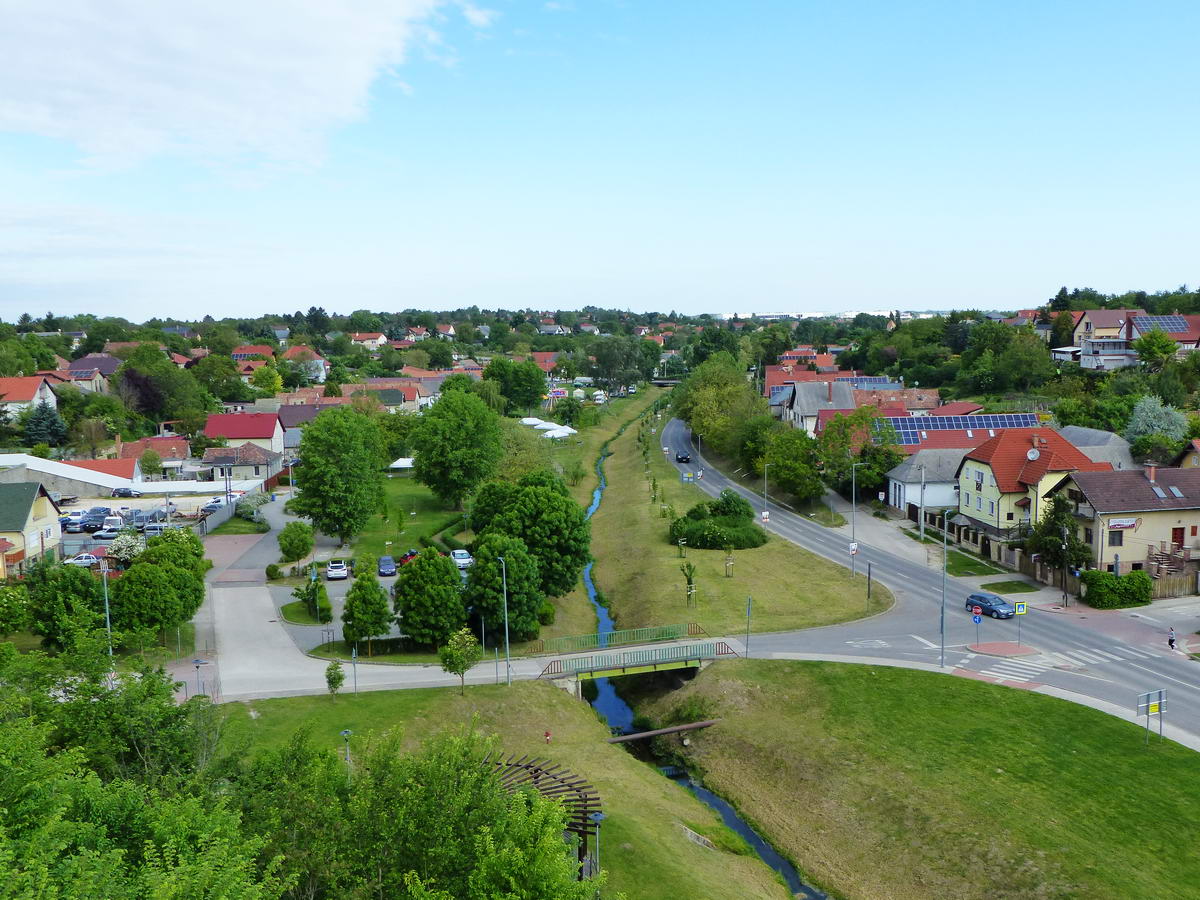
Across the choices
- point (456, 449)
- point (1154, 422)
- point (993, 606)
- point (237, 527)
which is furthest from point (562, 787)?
point (1154, 422)

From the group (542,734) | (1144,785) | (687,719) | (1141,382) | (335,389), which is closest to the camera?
(1144,785)

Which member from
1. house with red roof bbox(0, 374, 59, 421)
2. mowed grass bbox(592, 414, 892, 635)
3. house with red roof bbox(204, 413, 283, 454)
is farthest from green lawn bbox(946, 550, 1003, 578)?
house with red roof bbox(0, 374, 59, 421)

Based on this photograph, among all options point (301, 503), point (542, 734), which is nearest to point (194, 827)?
point (542, 734)

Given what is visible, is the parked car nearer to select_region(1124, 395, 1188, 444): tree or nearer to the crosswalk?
the crosswalk

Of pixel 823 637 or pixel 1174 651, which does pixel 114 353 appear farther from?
pixel 1174 651

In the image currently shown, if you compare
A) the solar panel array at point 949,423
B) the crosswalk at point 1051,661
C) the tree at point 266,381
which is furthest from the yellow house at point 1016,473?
the tree at point 266,381

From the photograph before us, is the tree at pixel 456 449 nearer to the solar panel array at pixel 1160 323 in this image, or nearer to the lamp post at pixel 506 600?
the lamp post at pixel 506 600

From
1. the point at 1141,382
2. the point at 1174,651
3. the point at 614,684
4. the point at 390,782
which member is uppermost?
the point at 1141,382
